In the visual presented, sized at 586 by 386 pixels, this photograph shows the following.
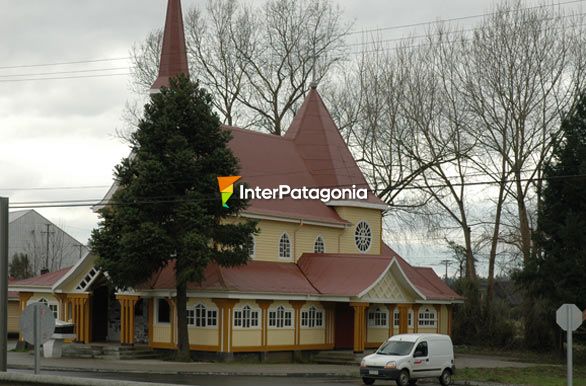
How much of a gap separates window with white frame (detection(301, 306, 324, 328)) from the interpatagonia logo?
741 centimetres

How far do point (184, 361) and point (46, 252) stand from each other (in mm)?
52021

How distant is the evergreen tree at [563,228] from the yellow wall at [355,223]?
26.0 feet

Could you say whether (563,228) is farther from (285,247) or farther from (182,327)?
(182,327)

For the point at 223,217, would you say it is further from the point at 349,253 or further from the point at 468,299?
the point at 468,299

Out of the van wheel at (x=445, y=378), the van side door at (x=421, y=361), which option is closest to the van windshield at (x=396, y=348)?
the van side door at (x=421, y=361)

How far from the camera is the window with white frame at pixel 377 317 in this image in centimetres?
4534

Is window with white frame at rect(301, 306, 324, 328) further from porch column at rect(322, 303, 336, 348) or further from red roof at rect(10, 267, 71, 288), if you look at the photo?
red roof at rect(10, 267, 71, 288)

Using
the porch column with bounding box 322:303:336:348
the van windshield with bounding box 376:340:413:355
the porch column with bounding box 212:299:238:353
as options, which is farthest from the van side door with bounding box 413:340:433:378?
the porch column with bounding box 322:303:336:348

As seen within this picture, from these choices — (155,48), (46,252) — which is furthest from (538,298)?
(46,252)

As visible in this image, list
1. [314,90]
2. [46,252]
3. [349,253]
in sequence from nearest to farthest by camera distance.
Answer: [349,253], [314,90], [46,252]

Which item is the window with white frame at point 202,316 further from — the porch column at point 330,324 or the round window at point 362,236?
the round window at point 362,236

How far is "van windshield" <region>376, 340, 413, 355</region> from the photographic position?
31.8 m

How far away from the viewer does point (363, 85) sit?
55781mm

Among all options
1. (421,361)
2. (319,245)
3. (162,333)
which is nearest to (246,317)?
(162,333)
